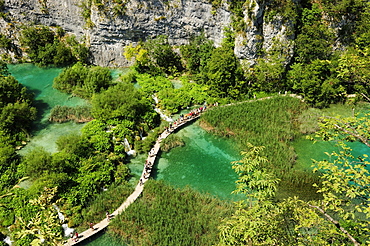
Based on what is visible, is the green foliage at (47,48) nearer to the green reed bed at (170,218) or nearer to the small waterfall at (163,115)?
the small waterfall at (163,115)

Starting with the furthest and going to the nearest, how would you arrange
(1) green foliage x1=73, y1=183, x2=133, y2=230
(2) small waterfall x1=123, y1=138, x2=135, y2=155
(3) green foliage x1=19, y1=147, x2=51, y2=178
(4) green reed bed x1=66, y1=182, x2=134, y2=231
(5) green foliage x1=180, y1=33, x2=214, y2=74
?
(5) green foliage x1=180, y1=33, x2=214, y2=74, (2) small waterfall x1=123, y1=138, x2=135, y2=155, (3) green foliage x1=19, y1=147, x2=51, y2=178, (1) green foliage x1=73, y1=183, x2=133, y2=230, (4) green reed bed x1=66, y1=182, x2=134, y2=231

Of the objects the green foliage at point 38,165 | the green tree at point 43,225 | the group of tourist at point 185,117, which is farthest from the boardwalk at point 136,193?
the green tree at point 43,225

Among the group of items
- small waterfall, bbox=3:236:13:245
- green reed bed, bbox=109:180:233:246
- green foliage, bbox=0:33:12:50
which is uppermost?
green foliage, bbox=0:33:12:50

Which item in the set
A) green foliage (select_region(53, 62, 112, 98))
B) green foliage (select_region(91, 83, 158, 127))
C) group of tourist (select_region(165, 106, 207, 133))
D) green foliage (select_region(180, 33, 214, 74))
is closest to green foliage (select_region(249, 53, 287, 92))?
green foliage (select_region(180, 33, 214, 74))

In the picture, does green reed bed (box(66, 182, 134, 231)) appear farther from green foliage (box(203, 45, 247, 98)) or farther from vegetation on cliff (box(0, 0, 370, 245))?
green foliage (box(203, 45, 247, 98))

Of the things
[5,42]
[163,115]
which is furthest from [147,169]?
[5,42]

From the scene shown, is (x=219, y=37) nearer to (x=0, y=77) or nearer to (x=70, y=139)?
(x=70, y=139)

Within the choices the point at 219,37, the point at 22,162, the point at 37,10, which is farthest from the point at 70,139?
the point at 37,10
